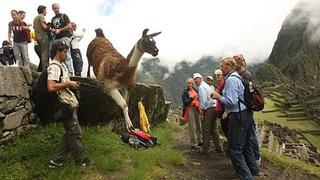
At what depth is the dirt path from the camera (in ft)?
29.1

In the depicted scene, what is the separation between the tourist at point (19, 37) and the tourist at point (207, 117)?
463 cm

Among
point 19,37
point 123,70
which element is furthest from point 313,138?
point 19,37

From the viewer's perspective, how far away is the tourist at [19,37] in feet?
35.1

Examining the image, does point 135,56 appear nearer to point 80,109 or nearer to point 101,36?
point 80,109

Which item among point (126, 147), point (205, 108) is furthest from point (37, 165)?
point (205, 108)

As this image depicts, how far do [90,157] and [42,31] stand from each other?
13.3ft

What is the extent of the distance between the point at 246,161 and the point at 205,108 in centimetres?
217

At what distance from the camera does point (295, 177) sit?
9875mm

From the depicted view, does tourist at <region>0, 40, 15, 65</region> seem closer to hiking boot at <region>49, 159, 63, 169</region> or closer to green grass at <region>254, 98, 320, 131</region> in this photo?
hiking boot at <region>49, 159, 63, 169</region>

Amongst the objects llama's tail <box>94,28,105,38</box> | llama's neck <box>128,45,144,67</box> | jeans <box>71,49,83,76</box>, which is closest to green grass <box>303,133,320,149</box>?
llama's tail <box>94,28,105,38</box>

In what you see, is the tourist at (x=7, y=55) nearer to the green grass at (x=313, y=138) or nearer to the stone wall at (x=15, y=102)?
the stone wall at (x=15, y=102)

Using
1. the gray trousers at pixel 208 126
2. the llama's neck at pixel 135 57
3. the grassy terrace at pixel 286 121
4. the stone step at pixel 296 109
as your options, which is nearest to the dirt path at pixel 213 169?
the gray trousers at pixel 208 126

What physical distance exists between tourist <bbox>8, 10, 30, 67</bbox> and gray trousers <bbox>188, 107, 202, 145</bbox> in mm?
4518

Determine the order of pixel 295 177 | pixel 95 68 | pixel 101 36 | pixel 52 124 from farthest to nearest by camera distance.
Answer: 1. pixel 101 36
2. pixel 95 68
3. pixel 295 177
4. pixel 52 124
